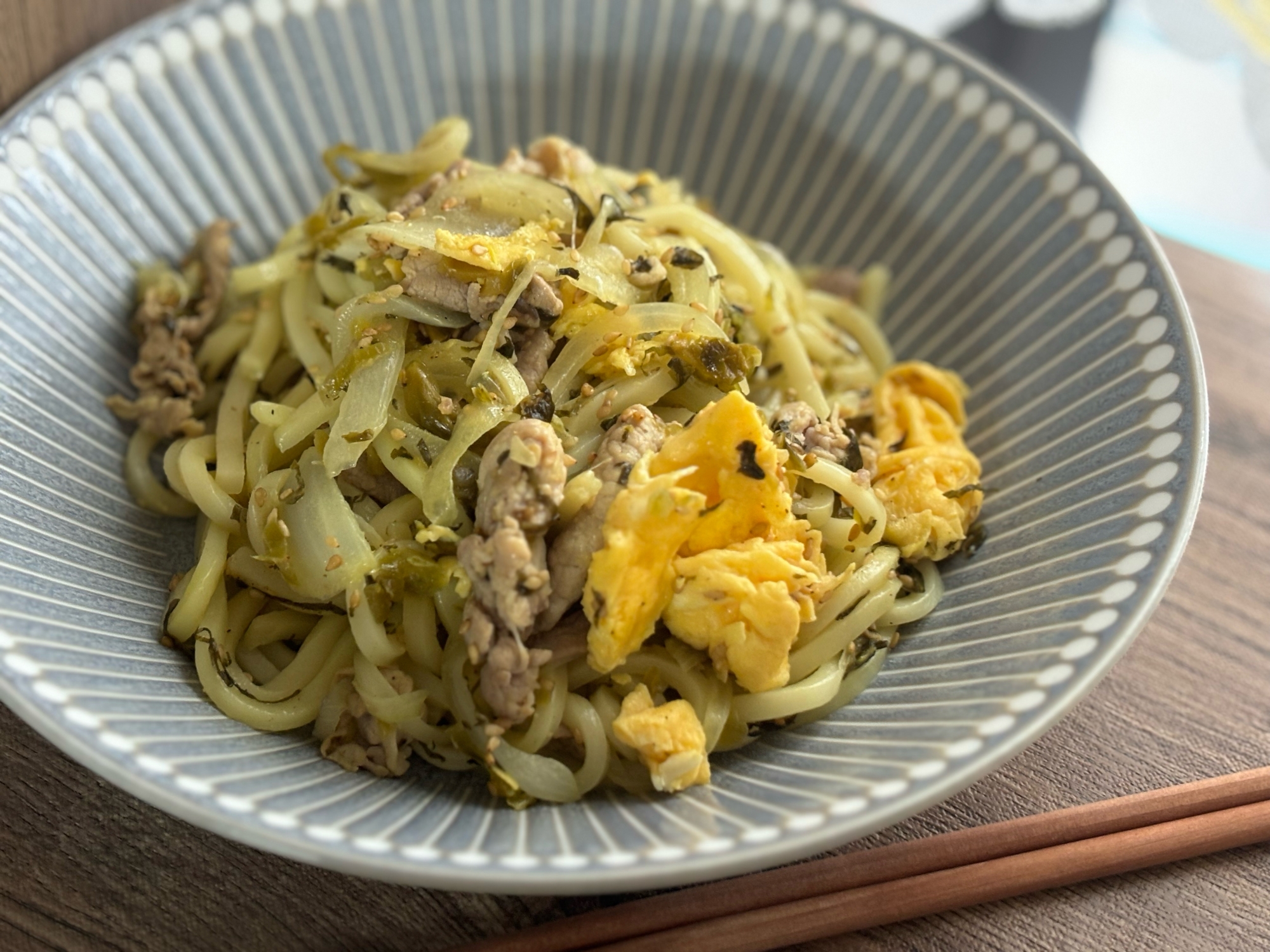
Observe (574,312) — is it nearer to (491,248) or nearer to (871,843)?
(491,248)

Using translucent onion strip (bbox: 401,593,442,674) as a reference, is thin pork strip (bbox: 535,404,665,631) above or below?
above

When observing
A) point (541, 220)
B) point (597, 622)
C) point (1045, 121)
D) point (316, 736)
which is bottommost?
point (316, 736)

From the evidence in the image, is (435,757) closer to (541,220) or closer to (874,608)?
(874,608)

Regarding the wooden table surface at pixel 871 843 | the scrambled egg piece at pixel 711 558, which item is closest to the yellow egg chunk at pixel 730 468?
the scrambled egg piece at pixel 711 558

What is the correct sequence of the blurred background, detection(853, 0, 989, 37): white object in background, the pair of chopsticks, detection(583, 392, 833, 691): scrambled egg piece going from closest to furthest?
the pair of chopsticks
detection(583, 392, 833, 691): scrambled egg piece
the blurred background
detection(853, 0, 989, 37): white object in background

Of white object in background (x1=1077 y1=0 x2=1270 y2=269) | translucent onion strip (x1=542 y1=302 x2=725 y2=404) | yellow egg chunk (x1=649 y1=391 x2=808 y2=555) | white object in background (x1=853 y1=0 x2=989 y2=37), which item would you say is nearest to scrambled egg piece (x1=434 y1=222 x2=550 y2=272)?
translucent onion strip (x1=542 y1=302 x2=725 y2=404)

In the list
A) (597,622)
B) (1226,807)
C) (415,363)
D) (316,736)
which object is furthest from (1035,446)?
(316,736)

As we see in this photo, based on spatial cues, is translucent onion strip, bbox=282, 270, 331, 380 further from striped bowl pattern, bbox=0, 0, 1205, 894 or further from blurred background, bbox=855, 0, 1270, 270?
blurred background, bbox=855, 0, 1270, 270
